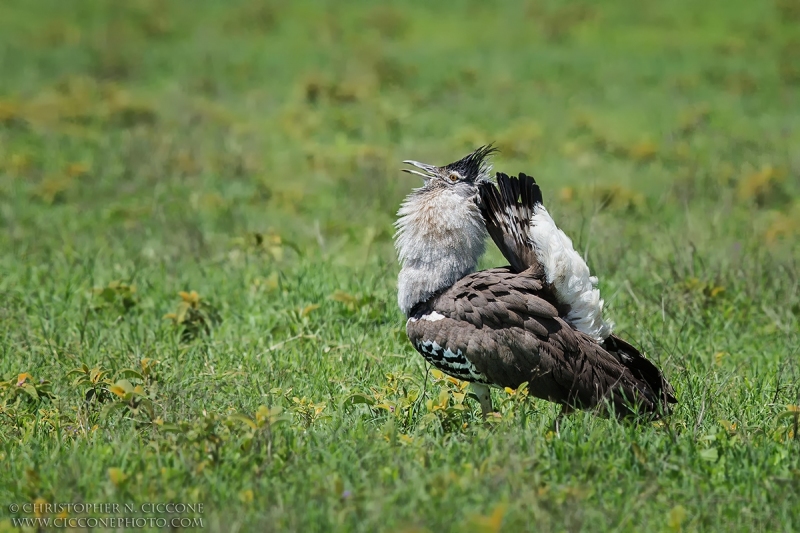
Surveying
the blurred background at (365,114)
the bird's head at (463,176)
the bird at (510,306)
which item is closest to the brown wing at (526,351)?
the bird at (510,306)

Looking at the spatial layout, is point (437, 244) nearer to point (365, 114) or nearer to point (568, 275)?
point (568, 275)

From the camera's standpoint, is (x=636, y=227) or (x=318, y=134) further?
(x=318, y=134)

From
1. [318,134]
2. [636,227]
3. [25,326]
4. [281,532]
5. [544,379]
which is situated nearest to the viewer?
[281,532]

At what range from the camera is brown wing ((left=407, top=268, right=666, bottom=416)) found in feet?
12.4

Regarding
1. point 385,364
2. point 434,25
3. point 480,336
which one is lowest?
point 385,364

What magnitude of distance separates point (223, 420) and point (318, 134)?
6.35 metres

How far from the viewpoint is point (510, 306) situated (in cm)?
386

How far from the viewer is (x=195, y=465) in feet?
10.6

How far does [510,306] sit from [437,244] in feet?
1.56

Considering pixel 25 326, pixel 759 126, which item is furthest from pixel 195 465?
pixel 759 126

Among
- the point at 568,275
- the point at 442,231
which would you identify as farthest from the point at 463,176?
the point at 568,275

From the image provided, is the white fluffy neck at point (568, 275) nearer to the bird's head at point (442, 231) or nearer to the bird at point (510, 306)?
the bird at point (510, 306)

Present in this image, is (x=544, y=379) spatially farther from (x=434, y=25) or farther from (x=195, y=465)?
(x=434, y=25)

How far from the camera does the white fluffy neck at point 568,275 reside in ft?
12.8
